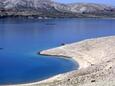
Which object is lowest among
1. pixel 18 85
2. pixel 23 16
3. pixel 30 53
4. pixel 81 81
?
pixel 23 16

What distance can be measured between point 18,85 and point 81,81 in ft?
37.6

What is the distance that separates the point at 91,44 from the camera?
6525 cm

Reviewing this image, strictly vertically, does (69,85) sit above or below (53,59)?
above

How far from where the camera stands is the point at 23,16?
195 m

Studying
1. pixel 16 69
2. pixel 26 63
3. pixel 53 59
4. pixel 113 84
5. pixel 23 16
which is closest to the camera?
pixel 113 84

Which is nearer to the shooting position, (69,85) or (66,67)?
(69,85)

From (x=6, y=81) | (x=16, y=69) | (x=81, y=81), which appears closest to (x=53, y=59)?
(x=16, y=69)

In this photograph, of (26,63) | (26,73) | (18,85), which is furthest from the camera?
(26,63)

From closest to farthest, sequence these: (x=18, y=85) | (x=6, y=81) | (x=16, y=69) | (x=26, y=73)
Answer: (x=18, y=85), (x=6, y=81), (x=26, y=73), (x=16, y=69)

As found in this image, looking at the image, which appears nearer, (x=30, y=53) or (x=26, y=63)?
(x=26, y=63)

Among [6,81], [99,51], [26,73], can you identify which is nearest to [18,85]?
[6,81]

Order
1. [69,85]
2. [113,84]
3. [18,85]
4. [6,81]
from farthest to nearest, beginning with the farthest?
[6,81] → [18,85] → [69,85] → [113,84]

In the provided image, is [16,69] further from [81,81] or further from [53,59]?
[81,81]

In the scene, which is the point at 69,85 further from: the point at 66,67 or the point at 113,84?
the point at 66,67
